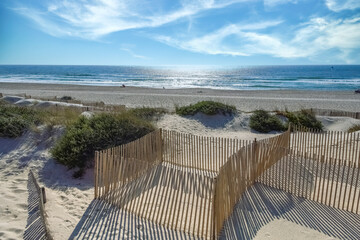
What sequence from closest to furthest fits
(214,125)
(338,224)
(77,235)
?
(77,235) < (338,224) < (214,125)

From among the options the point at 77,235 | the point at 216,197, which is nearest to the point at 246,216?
the point at 216,197

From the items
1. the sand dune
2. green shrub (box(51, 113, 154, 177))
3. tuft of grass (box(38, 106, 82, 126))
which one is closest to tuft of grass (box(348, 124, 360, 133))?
the sand dune

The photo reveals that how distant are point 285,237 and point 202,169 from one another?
3514 mm

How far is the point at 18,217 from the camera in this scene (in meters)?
5.47

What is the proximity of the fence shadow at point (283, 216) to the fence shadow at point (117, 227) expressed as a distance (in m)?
1.03

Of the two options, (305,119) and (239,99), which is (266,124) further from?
Answer: (239,99)

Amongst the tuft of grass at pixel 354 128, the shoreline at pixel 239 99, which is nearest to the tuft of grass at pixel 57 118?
the shoreline at pixel 239 99

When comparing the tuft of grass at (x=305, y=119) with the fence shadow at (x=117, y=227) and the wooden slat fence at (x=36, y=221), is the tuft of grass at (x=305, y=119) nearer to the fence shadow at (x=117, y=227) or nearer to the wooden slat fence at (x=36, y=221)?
the fence shadow at (x=117, y=227)

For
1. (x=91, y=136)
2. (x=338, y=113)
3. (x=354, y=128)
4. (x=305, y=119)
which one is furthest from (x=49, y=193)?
(x=338, y=113)

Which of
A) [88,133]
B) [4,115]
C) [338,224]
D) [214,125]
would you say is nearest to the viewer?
[338,224]

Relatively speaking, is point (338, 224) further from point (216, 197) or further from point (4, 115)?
point (4, 115)

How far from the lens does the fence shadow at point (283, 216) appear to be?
16.7 ft

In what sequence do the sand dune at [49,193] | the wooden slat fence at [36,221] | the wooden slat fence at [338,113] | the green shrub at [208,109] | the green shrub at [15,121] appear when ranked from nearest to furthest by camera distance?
the wooden slat fence at [36,221]
the sand dune at [49,193]
the green shrub at [15,121]
the green shrub at [208,109]
the wooden slat fence at [338,113]

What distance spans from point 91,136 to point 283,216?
20.1ft
